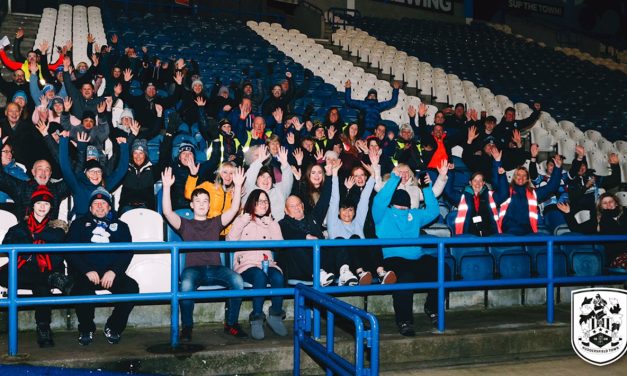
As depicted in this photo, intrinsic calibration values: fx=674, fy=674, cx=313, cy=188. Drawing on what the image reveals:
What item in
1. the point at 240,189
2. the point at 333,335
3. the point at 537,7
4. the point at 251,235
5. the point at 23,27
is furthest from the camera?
the point at 537,7

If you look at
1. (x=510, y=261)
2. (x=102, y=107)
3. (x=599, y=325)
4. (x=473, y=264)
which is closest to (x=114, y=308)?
(x=102, y=107)

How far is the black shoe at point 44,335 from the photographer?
5.81m

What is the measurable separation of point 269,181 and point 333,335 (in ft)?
8.08

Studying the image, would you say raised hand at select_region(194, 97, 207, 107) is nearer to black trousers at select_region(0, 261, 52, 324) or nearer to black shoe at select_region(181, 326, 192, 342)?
black trousers at select_region(0, 261, 52, 324)

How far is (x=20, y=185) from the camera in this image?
6.80 metres

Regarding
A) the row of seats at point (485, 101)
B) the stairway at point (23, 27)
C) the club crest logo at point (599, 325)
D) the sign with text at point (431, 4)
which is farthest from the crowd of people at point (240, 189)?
the sign with text at point (431, 4)

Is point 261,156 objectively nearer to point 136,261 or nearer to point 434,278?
point 136,261

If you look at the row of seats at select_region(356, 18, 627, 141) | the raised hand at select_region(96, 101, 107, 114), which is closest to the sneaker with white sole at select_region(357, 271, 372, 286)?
the raised hand at select_region(96, 101, 107, 114)

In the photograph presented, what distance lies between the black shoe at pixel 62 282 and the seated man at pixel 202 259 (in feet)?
3.27

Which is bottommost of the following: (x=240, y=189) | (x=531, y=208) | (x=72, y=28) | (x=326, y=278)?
(x=326, y=278)

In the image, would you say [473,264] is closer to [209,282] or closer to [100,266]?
[209,282]

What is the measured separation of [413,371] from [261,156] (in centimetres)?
293

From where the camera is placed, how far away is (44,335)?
5867 mm

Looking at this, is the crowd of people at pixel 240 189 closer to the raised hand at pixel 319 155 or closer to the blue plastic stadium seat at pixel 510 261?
the raised hand at pixel 319 155
